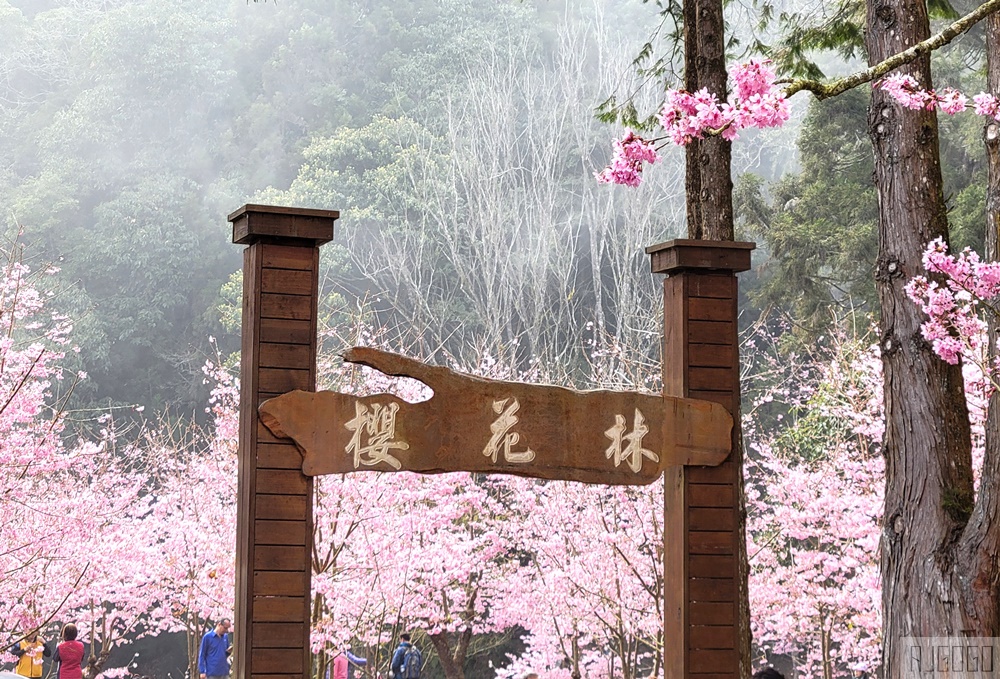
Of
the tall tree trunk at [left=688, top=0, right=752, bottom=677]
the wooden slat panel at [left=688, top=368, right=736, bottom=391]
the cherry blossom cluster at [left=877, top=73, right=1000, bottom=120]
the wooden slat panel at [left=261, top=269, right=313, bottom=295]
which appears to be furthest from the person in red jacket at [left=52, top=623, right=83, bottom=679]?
the cherry blossom cluster at [left=877, top=73, right=1000, bottom=120]

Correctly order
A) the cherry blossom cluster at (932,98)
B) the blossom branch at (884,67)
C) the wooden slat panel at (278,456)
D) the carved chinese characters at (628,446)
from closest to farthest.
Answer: the blossom branch at (884,67), the wooden slat panel at (278,456), the carved chinese characters at (628,446), the cherry blossom cluster at (932,98)

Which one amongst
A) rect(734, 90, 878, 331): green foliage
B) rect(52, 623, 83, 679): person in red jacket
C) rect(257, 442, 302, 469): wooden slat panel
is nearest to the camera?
rect(257, 442, 302, 469): wooden slat panel

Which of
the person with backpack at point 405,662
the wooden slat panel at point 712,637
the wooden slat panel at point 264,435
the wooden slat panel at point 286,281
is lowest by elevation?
the person with backpack at point 405,662

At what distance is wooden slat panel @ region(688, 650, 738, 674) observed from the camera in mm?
3084

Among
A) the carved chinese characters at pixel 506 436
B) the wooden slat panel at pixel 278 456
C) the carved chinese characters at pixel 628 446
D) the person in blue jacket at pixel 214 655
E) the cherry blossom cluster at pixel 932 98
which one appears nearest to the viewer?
the wooden slat panel at pixel 278 456

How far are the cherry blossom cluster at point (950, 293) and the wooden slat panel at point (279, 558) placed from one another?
8.86ft

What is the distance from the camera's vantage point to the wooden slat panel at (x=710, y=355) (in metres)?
3.20

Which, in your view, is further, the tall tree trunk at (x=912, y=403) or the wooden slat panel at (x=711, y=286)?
the tall tree trunk at (x=912, y=403)

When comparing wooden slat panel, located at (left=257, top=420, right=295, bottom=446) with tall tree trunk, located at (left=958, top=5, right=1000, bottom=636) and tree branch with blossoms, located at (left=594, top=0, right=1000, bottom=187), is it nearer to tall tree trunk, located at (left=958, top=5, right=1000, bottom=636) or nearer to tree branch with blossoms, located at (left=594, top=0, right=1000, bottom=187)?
tree branch with blossoms, located at (left=594, top=0, right=1000, bottom=187)

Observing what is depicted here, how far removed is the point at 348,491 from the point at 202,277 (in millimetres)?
11299

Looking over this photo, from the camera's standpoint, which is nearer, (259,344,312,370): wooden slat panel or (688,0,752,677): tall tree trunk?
(259,344,312,370): wooden slat panel

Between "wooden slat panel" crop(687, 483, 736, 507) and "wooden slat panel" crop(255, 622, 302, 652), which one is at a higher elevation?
"wooden slat panel" crop(687, 483, 736, 507)

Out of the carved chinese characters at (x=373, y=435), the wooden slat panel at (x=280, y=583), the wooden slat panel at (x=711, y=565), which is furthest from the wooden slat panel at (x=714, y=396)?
the wooden slat panel at (x=280, y=583)

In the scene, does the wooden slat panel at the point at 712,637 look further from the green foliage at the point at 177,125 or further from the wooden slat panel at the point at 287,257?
the green foliage at the point at 177,125
